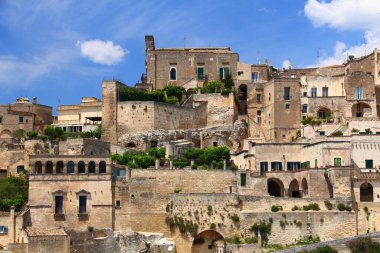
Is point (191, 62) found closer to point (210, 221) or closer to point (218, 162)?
point (218, 162)

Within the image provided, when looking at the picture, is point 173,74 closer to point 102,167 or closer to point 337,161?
point 102,167

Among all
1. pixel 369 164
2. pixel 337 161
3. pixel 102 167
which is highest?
pixel 337 161

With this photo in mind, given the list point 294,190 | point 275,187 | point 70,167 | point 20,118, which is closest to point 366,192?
point 294,190

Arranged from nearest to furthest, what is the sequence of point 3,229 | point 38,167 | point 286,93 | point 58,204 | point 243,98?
point 3,229, point 58,204, point 38,167, point 286,93, point 243,98

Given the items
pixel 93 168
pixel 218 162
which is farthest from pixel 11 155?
pixel 218 162

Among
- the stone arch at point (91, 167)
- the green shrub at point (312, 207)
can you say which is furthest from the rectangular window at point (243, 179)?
the stone arch at point (91, 167)

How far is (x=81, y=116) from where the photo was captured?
236 feet

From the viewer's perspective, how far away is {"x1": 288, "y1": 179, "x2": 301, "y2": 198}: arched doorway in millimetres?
56500

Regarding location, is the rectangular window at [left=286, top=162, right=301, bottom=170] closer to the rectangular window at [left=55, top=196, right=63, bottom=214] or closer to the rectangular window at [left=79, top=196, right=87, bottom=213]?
the rectangular window at [left=79, top=196, right=87, bottom=213]

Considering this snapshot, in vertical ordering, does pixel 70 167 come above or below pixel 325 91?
below

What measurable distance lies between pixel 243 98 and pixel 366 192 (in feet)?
74.5

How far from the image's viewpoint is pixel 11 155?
190 ft

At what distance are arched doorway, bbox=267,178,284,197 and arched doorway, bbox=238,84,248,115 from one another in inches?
585

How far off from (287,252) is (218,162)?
43.9 ft
